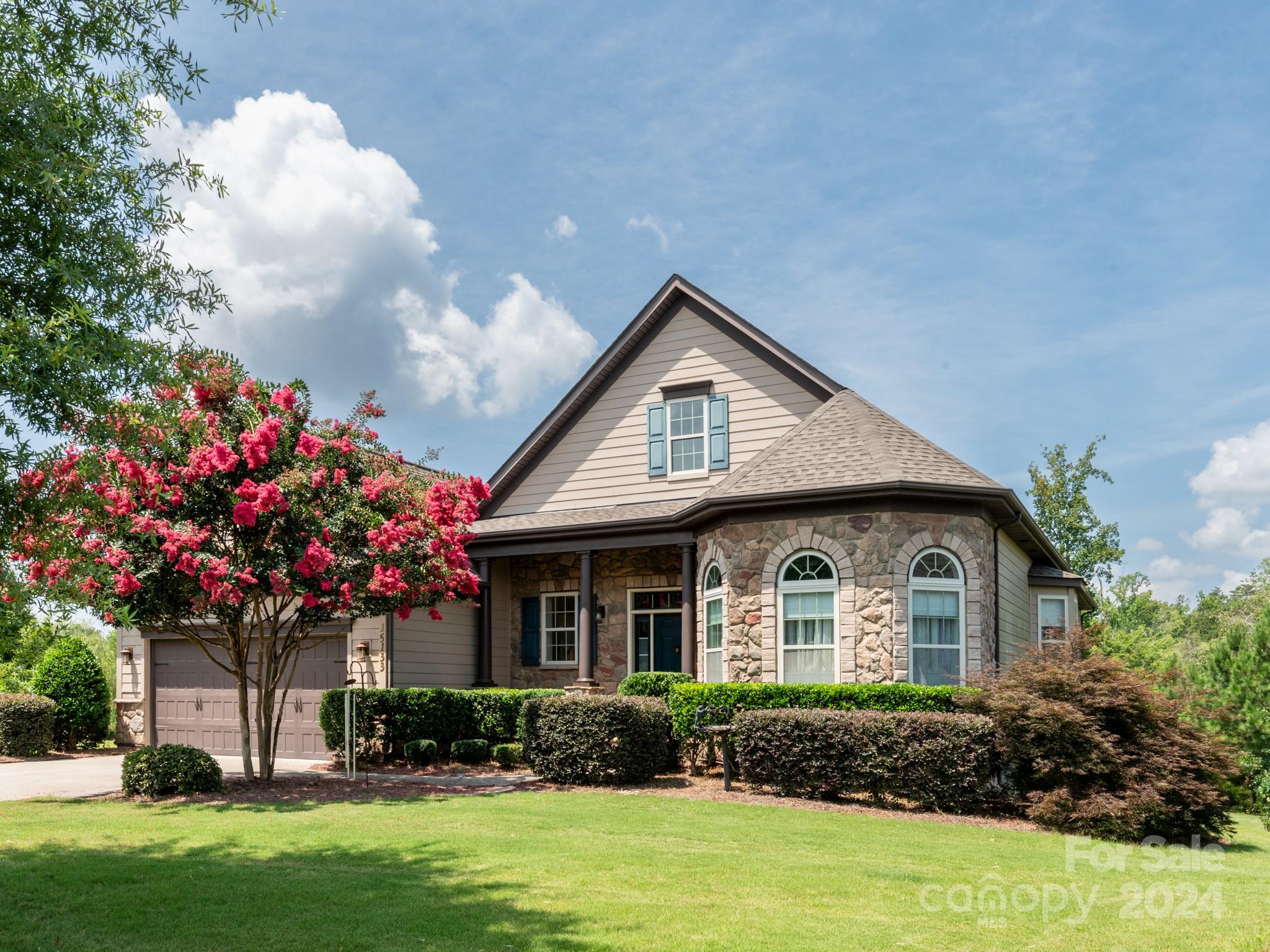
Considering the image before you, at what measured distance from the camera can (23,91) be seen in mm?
6027

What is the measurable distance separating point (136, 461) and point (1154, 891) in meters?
10.5

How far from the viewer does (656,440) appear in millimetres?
18250

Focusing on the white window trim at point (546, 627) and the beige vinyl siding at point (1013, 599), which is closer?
the beige vinyl siding at point (1013, 599)

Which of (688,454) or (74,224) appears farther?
(688,454)

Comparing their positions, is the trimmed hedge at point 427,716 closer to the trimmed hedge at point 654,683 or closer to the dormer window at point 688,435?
→ the trimmed hedge at point 654,683

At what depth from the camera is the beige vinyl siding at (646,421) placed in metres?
17.4

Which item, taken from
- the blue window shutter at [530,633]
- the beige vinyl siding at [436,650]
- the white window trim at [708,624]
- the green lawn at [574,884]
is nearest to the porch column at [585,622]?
the blue window shutter at [530,633]

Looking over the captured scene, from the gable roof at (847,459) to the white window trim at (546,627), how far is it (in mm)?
4884

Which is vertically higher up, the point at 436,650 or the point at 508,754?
the point at 436,650

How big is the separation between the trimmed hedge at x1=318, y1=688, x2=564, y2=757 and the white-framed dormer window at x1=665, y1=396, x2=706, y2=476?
4722 millimetres

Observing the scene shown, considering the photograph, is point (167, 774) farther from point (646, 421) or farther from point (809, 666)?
point (646, 421)

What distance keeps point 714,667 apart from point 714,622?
26.2 inches

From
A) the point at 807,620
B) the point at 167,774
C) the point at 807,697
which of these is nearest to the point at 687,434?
the point at 807,620

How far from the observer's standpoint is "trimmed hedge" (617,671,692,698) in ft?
49.8
